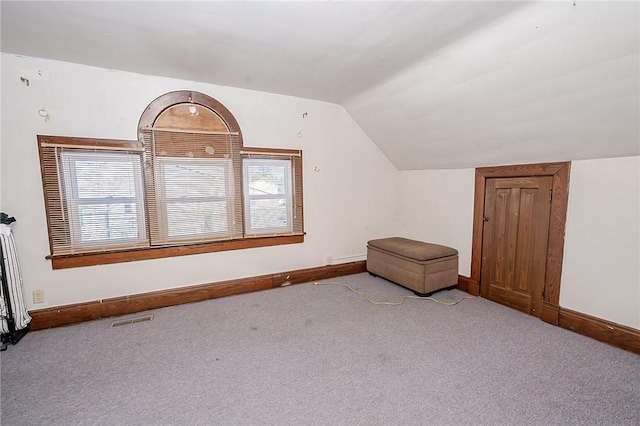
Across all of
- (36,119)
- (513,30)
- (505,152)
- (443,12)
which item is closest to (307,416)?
(443,12)

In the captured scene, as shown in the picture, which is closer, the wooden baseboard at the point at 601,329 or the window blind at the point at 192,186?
the wooden baseboard at the point at 601,329

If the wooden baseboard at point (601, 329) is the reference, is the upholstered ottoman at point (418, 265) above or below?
above

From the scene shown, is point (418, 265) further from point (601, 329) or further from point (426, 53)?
point (426, 53)

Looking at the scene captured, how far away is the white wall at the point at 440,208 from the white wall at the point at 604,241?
0.98m

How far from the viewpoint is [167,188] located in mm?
2910

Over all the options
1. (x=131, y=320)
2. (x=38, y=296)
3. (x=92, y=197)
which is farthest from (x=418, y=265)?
(x=38, y=296)

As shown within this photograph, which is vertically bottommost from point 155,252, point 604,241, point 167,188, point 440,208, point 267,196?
point 155,252

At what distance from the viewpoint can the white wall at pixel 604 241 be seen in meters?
2.19

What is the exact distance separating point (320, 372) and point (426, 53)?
96.4 inches

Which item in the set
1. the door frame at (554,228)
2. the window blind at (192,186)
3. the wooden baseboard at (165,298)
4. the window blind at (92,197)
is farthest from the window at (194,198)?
the door frame at (554,228)

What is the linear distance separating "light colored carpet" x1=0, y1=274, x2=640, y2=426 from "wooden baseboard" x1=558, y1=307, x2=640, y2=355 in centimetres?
8

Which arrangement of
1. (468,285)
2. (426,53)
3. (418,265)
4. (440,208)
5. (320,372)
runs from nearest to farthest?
(320,372) < (426,53) < (418,265) < (468,285) < (440,208)

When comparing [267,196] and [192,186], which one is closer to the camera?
[192,186]

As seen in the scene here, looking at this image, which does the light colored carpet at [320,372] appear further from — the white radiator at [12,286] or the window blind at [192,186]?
the window blind at [192,186]
